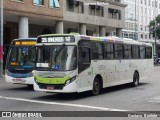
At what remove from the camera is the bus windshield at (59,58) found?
14.6 meters

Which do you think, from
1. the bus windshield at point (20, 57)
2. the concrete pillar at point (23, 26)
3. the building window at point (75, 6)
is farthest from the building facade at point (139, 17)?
the bus windshield at point (20, 57)

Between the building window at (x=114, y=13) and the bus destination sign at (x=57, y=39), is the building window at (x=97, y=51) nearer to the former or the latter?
the bus destination sign at (x=57, y=39)

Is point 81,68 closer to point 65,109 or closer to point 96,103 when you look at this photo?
point 96,103

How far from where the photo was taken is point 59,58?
48.0ft

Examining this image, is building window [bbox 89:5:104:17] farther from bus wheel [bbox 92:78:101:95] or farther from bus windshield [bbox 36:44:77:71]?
bus windshield [bbox 36:44:77:71]

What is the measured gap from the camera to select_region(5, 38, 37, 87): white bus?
1839 cm

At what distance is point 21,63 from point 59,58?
4593 mm

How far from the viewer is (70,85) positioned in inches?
570

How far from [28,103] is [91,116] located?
146 inches

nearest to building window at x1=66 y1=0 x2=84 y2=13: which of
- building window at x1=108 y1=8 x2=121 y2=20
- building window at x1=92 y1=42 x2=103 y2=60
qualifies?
building window at x1=108 y1=8 x2=121 y2=20

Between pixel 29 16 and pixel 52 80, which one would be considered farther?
pixel 29 16

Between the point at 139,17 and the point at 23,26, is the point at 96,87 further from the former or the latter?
the point at 139,17

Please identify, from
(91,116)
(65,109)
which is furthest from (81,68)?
(91,116)

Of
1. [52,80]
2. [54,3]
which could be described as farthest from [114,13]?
[52,80]
